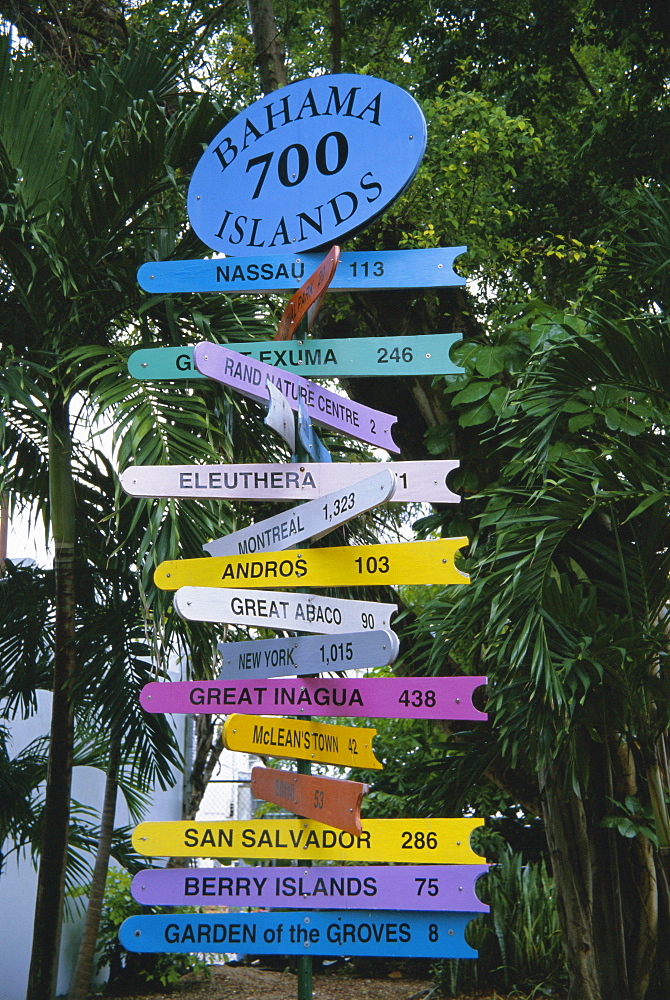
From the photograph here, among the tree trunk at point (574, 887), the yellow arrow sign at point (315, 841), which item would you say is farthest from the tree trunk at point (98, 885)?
the yellow arrow sign at point (315, 841)

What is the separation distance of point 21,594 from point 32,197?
2.58 meters

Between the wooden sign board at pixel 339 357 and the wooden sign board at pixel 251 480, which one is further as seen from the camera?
the wooden sign board at pixel 339 357

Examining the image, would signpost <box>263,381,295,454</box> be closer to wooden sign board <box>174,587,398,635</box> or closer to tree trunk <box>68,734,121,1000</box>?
wooden sign board <box>174,587,398,635</box>

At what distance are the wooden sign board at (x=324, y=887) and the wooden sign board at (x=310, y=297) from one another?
5.34 feet

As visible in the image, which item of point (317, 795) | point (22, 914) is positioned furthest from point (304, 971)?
point (22, 914)

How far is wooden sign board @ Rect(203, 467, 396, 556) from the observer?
8.78 ft

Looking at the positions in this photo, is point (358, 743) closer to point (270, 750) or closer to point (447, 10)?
point (270, 750)

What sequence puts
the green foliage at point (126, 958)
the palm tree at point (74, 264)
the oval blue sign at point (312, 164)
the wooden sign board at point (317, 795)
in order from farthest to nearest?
the green foliage at point (126, 958) → the palm tree at point (74, 264) → the oval blue sign at point (312, 164) → the wooden sign board at point (317, 795)

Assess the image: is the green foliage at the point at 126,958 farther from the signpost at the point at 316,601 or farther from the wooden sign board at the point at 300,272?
the wooden sign board at the point at 300,272

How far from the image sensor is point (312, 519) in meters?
2.90

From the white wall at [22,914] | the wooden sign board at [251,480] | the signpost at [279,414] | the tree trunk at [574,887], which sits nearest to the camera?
the signpost at [279,414]

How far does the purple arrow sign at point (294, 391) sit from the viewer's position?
2.95 metres

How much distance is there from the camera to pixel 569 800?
20.2ft

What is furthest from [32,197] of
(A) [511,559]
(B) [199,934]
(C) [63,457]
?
(B) [199,934]
